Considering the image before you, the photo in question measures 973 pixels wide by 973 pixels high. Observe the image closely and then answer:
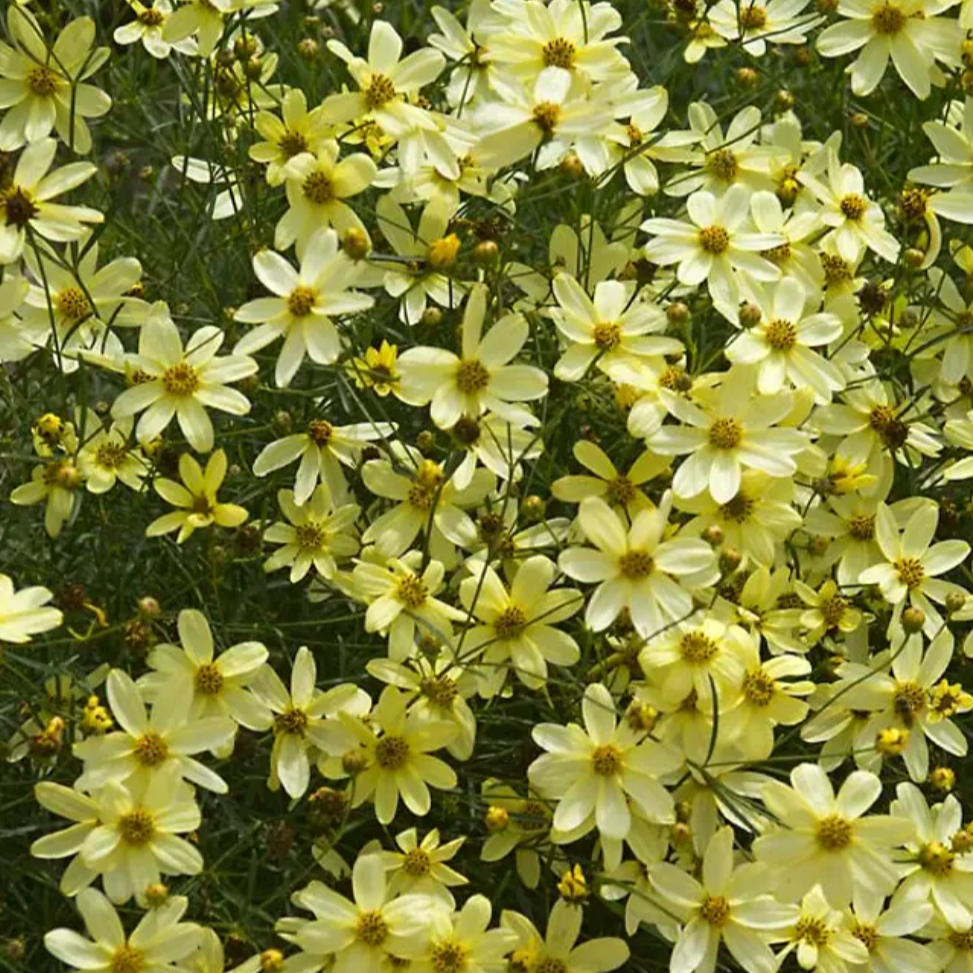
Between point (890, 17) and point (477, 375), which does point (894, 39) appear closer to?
point (890, 17)

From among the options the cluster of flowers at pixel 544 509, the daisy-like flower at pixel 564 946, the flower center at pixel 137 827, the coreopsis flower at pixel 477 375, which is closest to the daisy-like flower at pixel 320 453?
the cluster of flowers at pixel 544 509

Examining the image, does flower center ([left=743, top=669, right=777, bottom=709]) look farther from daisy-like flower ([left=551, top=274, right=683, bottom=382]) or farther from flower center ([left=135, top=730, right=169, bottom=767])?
flower center ([left=135, top=730, right=169, bottom=767])

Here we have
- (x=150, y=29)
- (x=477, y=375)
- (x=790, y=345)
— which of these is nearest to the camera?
(x=477, y=375)

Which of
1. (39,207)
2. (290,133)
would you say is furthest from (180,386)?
(290,133)

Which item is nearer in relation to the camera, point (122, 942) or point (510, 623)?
point (122, 942)

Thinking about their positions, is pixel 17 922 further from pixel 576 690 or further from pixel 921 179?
pixel 921 179

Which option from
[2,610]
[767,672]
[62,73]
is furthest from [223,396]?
[767,672]
